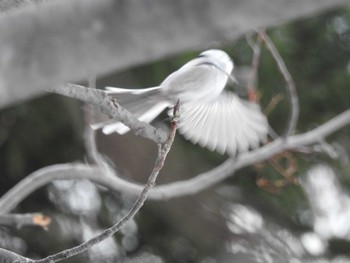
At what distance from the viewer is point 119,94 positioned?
1.90 m

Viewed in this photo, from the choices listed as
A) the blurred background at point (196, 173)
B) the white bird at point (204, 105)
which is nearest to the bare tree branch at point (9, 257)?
the white bird at point (204, 105)

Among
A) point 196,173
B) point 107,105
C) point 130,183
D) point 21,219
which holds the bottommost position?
point 107,105

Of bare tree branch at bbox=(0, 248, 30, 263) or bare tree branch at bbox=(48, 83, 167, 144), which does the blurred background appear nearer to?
bare tree branch at bbox=(48, 83, 167, 144)

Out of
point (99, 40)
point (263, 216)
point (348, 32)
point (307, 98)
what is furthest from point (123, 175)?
point (99, 40)

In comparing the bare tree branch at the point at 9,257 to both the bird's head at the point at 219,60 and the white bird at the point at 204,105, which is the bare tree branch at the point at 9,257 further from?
→ the bird's head at the point at 219,60

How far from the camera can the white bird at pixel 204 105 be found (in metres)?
1.93

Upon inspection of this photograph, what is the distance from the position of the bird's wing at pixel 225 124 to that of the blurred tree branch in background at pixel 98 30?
151 cm

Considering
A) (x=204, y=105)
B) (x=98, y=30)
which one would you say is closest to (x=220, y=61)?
(x=204, y=105)

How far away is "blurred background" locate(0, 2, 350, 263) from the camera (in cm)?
308

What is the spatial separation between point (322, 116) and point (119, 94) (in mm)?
1570

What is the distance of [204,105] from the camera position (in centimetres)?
218

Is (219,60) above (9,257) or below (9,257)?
above

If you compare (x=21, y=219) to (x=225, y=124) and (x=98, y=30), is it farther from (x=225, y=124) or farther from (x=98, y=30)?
(x=98, y=30)

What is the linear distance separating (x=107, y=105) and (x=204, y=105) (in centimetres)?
77
